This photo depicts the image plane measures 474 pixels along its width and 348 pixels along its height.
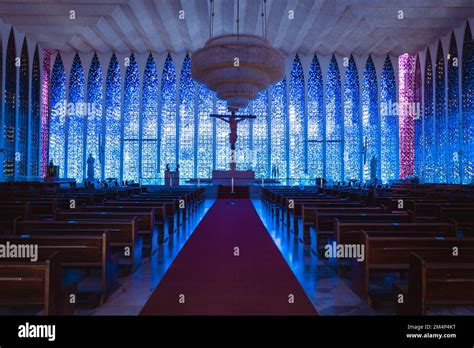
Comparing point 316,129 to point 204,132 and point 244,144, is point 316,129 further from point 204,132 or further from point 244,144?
point 204,132

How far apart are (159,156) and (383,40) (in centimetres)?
1430

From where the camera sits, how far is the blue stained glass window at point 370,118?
22.9 metres

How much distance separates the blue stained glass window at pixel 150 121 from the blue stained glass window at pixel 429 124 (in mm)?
15459

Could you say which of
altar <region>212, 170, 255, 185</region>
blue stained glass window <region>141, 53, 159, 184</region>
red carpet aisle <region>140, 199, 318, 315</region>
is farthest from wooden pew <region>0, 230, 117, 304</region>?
blue stained glass window <region>141, 53, 159, 184</region>

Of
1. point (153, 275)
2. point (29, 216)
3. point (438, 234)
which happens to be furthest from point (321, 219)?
point (29, 216)

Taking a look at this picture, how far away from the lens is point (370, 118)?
906 inches

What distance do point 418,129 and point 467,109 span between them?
4.92 metres

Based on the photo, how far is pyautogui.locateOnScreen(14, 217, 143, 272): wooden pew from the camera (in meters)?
3.79

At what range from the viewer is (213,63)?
11469 mm

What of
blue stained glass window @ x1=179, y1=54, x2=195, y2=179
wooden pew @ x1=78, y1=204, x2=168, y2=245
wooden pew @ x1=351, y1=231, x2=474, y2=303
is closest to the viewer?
wooden pew @ x1=351, y1=231, x2=474, y2=303

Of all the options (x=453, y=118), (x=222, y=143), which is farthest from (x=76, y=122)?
(x=453, y=118)

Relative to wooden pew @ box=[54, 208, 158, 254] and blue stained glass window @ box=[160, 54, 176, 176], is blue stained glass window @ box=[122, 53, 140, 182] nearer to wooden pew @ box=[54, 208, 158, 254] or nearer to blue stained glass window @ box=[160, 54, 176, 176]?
blue stained glass window @ box=[160, 54, 176, 176]

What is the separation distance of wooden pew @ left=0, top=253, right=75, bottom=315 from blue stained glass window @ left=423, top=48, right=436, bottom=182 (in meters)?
21.0

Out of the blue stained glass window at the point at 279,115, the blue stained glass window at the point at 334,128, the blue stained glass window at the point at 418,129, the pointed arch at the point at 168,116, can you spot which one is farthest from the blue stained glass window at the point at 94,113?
the blue stained glass window at the point at 418,129
